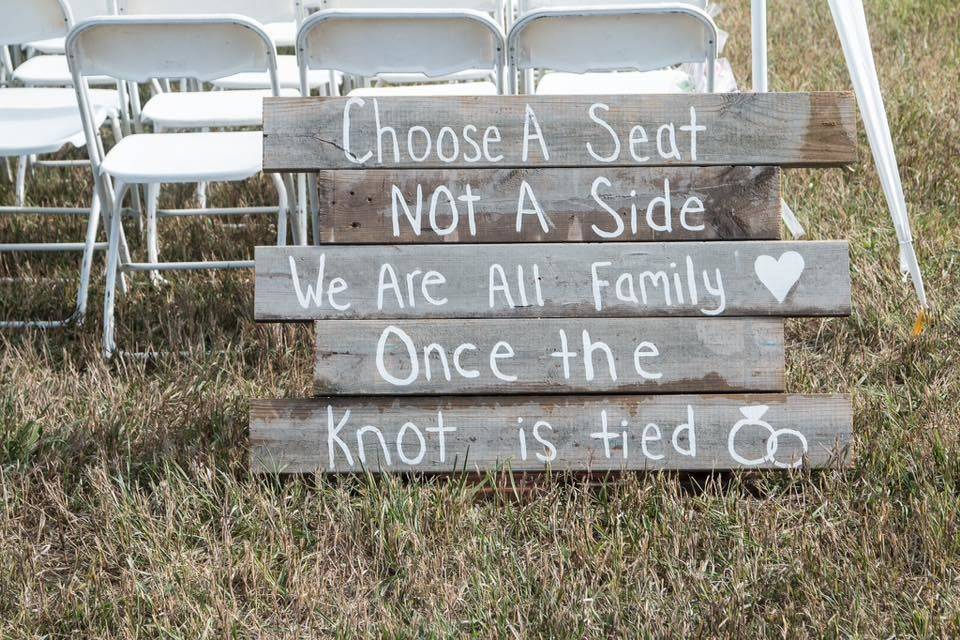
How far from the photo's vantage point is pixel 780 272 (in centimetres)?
236

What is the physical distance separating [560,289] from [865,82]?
55.0 inches

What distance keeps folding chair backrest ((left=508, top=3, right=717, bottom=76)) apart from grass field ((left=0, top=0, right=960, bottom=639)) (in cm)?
97

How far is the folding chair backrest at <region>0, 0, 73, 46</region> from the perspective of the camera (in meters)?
3.36

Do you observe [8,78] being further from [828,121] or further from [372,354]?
[828,121]

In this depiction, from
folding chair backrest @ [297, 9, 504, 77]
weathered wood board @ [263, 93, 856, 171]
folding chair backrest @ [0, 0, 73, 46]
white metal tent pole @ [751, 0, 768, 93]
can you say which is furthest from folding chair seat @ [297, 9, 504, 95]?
folding chair backrest @ [0, 0, 73, 46]

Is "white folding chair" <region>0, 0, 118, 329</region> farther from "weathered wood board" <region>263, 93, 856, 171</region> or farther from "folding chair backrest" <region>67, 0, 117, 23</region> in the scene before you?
"weathered wood board" <region>263, 93, 856, 171</region>

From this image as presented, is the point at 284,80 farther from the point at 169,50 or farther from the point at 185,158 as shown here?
the point at 169,50

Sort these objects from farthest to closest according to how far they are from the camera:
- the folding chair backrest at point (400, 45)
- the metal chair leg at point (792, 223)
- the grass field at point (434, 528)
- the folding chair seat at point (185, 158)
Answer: the metal chair leg at point (792, 223) < the folding chair seat at point (185, 158) < the folding chair backrest at point (400, 45) < the grass field at point (434, 528)

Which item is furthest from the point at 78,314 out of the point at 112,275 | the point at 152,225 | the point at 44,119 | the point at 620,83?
the point at 620,83

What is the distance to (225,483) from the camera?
2449 mm

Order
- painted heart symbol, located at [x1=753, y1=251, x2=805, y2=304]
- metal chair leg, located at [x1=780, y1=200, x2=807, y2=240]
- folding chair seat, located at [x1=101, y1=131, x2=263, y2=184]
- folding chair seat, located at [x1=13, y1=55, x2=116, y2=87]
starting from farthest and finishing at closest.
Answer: folding chair seat, located at [x1=13, y1=55, x2=116, y2=87] → metal chair leg, located at [x1=780, y1=200, x2=807, y2=240] → folding chair seat, located at [x1=101, y1=131, x2=263, y2=184] → painted heart symbol, located at [x1=753, y1=251, x2=805, y2=304]

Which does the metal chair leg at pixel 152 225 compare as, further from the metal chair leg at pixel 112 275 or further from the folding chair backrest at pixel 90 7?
the folding chair backrest at pixel 90 7

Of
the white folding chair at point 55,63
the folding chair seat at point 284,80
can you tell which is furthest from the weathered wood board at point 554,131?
the folding chair seat at point 284,80

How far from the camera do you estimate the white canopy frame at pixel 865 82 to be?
10.0ft
